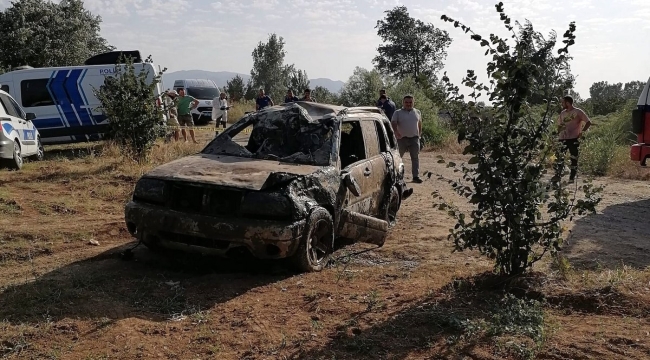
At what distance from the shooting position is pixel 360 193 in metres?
6.42

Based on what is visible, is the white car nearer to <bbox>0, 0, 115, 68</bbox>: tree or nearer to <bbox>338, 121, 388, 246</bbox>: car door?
<bbox>338, 121, 388, 246</bbox>: car door

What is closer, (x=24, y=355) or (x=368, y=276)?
(x=24, y=355)

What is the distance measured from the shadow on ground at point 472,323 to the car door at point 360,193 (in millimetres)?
1340

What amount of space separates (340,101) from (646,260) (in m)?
24.8

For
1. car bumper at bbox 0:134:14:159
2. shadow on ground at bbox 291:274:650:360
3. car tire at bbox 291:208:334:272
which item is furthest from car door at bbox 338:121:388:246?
car bumper at bbox 0:134:14:159

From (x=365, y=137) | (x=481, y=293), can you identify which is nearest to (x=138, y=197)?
(x=365, y=137)

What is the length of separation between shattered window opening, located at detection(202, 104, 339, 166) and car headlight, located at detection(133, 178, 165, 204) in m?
1.14

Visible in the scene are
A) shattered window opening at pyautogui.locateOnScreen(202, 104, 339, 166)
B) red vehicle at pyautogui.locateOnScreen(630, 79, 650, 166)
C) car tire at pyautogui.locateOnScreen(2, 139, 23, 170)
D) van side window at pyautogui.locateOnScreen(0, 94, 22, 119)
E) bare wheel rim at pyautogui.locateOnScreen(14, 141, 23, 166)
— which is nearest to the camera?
shattered window opening at pyautogui.locateOnScreen(202, 104, 339, 166)

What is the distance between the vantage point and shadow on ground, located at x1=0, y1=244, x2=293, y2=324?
4422mm

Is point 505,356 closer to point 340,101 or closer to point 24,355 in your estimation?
point 24,355

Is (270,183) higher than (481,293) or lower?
higher

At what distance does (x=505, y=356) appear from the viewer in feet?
12.2

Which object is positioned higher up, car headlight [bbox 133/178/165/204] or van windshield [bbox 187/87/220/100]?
van windshield [bbox 187/87/220/100]

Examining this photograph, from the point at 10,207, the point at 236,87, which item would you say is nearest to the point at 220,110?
the point at 10,207
